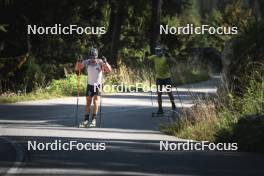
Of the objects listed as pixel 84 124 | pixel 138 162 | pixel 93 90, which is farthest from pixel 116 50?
pixel 138 162

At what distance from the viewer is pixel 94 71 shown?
58.1 ft

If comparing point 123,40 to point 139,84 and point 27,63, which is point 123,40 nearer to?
point 139,84

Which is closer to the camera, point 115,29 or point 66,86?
point 66,86

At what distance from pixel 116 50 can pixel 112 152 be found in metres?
25.0

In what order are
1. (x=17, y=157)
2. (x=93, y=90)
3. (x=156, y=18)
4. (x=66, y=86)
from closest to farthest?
(x=17, y=157) → (x=93, y=90) → (x=66, y=86) → (x=156, y=18)

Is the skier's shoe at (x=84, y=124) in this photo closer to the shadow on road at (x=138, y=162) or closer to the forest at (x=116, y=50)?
the forest at (x=116, y=50)

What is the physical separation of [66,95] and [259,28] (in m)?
11.8

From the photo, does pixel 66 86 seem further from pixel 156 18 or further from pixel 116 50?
pixel 156 18

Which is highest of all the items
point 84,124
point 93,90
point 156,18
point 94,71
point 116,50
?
point 156,18

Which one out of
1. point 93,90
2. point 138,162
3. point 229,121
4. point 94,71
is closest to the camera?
point 138,162

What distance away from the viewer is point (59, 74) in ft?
103

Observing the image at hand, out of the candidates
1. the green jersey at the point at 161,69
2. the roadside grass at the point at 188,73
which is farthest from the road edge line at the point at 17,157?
the roadside grass at the point at 188,73

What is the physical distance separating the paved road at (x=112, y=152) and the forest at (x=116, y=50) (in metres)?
1.28

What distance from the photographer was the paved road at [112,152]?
1066 cm
